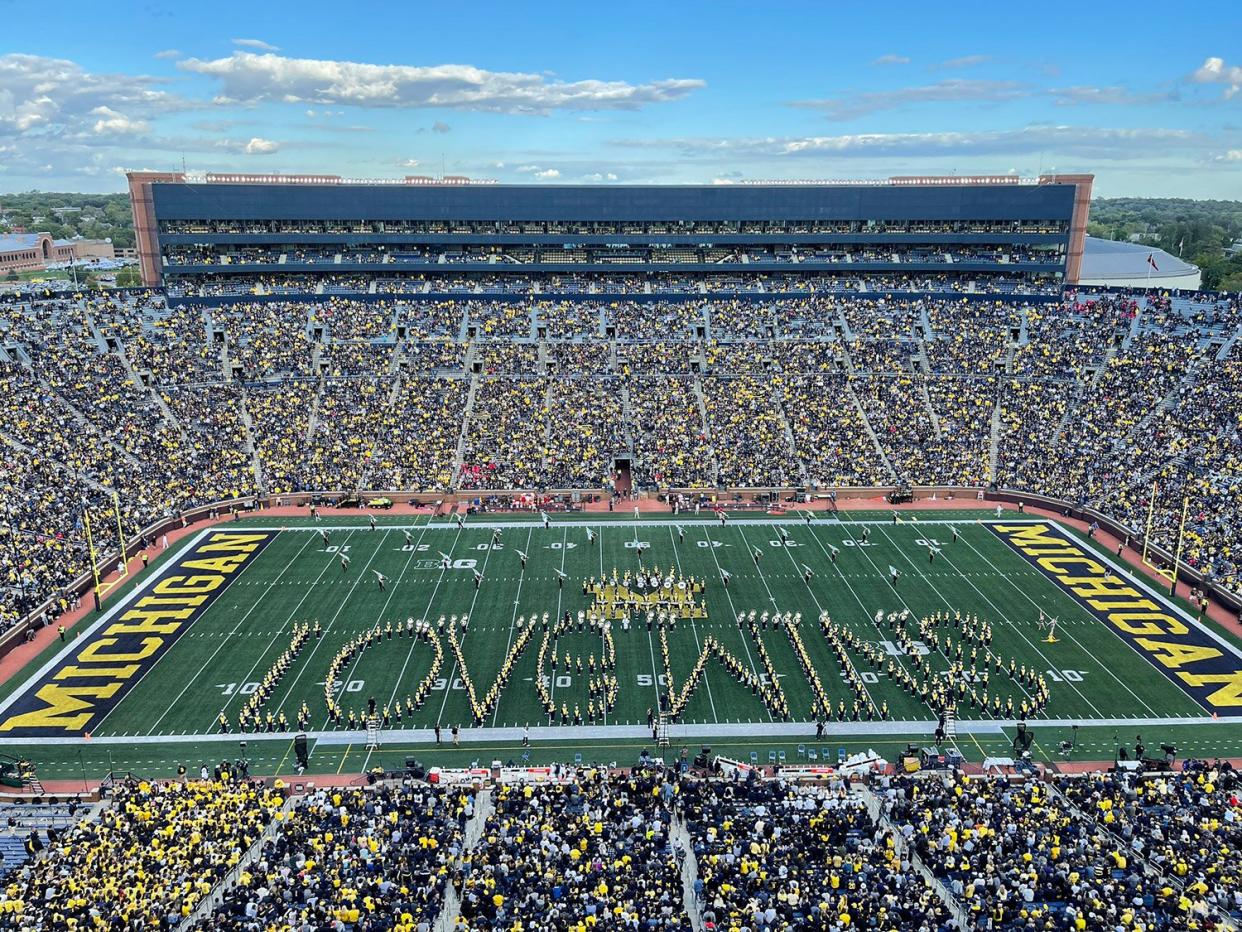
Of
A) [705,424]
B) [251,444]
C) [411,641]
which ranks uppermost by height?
[705,424]

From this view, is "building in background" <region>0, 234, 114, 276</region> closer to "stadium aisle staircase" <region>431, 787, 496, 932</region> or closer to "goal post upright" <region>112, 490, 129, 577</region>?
"goal post upright" <region>112, 490, 129, 577</region>

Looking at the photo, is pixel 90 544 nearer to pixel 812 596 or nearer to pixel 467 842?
pixel 467 842

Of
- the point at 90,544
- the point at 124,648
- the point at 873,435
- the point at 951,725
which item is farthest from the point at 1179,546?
the point at 90,544

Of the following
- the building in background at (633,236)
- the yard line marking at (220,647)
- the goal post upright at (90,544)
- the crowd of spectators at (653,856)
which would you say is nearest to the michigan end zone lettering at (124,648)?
the yard line marking at (220,647)

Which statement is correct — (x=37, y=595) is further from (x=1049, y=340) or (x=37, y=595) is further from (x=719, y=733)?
(x=1049, y=340)

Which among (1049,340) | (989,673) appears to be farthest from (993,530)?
(1049,340)

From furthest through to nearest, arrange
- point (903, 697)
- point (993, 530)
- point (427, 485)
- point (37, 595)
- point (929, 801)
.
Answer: point (427, 485), point (993, 530), point (37, 595), point (903, 697), point (929, 801)

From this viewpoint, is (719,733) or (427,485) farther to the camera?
(427,485)
